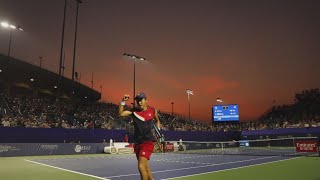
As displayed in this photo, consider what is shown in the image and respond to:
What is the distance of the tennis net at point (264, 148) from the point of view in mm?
26438

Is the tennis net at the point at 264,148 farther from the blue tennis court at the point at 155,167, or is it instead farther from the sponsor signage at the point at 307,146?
the blue tennis court at the point at 155,167

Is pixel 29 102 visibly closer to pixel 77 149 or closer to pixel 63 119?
pixel 63 119

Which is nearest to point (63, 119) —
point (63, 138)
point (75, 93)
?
point (63, 138)

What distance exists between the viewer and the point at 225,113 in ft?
177

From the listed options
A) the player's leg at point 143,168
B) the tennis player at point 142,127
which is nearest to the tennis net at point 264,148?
the tennis player at point 142,127

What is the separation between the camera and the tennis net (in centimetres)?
2644

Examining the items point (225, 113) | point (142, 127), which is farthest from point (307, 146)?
point (225, 113)

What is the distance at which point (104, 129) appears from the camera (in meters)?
35.7

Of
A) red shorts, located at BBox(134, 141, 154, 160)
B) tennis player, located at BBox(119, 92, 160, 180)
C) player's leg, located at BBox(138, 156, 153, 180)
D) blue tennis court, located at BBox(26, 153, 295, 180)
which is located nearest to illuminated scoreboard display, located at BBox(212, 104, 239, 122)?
blue tennis court, located at BBox(26, 153, 295, 180)

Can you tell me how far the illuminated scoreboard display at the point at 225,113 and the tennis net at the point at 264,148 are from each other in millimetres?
4545

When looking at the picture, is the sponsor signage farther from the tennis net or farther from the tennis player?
the tennis player

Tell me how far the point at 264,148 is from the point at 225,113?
40.4 ft

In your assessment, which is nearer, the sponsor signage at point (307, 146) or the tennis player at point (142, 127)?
the tennis player at point (142, 127)

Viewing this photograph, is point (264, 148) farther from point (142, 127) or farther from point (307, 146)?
point (142, 127)
